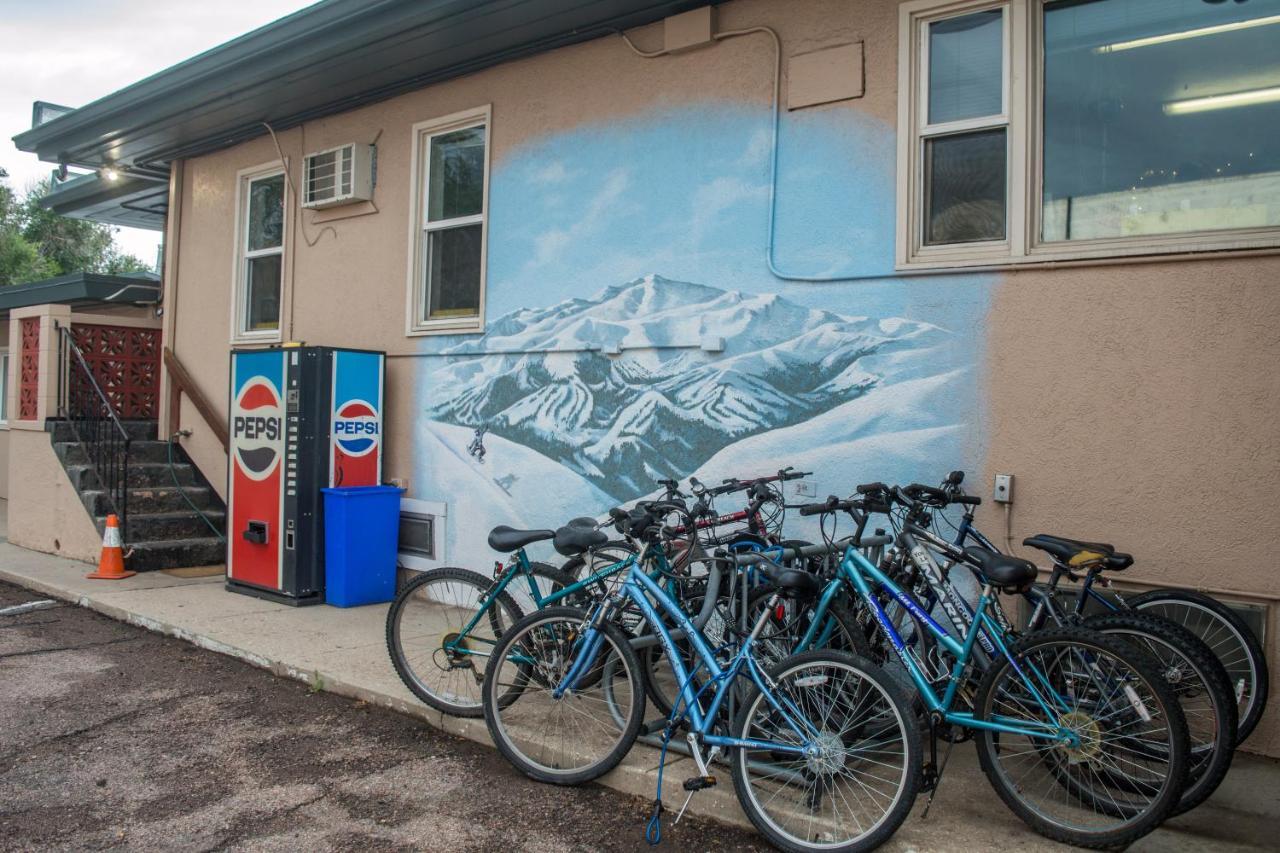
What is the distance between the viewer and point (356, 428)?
26.4 ft

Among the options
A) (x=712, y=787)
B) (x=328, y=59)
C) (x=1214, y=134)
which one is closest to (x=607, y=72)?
(x=328, y=59)

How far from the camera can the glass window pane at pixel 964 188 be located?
5473 mm

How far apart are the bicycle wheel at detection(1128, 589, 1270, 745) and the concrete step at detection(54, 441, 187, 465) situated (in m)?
9.12

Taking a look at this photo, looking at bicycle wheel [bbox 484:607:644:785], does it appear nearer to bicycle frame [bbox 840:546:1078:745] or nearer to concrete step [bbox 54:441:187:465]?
bicycle frame [bbox 840:546:1078:745]

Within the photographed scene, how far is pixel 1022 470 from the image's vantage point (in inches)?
205

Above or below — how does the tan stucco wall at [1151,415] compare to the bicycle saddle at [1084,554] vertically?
above

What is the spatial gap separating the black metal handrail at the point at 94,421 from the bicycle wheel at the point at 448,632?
516cm

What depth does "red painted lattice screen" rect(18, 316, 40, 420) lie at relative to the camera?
Result: 10648 mm

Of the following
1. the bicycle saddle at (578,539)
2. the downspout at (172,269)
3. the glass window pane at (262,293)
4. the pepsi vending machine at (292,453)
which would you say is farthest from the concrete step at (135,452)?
the bicycle saddle at (578,539)

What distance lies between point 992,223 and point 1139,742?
292 cm

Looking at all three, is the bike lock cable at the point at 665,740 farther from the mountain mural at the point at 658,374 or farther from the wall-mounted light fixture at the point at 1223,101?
the wall-mounted light fixture at the point at 1223,101

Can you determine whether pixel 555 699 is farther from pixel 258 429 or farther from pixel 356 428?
pixel 258 429

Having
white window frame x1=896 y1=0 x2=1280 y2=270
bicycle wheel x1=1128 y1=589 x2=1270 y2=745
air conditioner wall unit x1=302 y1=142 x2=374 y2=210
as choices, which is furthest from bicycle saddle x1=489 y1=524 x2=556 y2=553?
air conditioner wall unit x1=302 y1=142 x2=374 y2=210

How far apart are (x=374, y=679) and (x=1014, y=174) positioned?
450 cm
